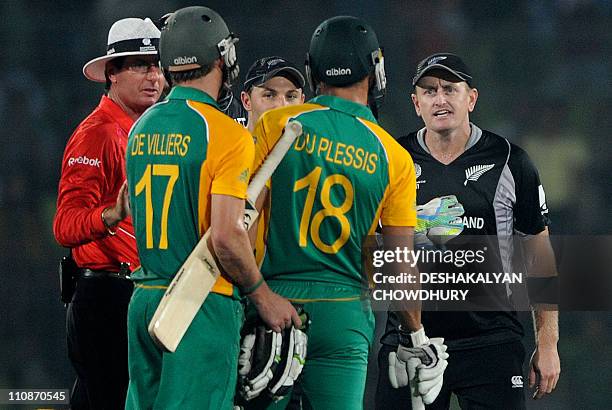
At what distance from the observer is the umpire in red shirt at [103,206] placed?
160 inches

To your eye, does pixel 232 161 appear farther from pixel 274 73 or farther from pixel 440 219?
pixel 274 73

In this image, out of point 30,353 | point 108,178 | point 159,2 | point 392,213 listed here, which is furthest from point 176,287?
point 159,2

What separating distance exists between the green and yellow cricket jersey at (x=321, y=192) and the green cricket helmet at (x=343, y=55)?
132 millimetres

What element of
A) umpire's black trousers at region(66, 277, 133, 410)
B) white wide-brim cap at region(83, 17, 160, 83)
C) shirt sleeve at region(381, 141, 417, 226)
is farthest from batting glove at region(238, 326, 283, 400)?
white wide-brim cap at region(83, 17, 160, 83)

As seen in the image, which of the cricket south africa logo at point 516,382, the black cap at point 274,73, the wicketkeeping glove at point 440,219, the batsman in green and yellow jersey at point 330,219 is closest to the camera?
the batsman in green and yellow jersey at point 330,219

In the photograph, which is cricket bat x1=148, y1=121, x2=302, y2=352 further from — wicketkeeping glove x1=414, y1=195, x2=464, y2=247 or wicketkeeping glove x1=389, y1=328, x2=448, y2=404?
wicketkeeping glove x1=414, y1=195, x2=464, y2=247

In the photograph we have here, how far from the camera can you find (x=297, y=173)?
3336 mm

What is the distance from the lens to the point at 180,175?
3.07 metres

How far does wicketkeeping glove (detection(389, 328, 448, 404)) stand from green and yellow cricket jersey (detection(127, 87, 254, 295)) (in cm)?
80

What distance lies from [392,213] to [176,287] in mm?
821

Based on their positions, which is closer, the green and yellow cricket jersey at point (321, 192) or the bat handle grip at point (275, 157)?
the bat handle grip at point (275, 157)

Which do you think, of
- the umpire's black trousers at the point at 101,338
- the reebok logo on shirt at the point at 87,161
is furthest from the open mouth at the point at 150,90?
the umpire's black trousers at the point at 101,338

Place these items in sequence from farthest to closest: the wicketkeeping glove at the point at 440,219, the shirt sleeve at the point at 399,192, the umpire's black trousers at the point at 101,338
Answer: the wicketkeeping glove at the point at 440,219 < the umpire's black trousers at the point at 101,338 < the shirt sleeve at the point at 399,192

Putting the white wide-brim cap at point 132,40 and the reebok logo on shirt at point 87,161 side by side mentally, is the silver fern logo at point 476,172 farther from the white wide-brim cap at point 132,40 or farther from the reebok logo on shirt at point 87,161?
the reebok logo on shirt at point 87,161
